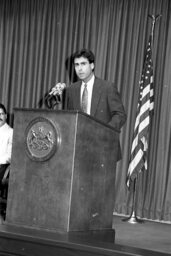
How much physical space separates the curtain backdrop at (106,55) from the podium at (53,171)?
309 cm

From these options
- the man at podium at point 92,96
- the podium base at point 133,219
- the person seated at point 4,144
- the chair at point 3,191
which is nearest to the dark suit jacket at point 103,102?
the man at podium at point 92,96

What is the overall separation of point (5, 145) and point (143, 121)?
162 cm

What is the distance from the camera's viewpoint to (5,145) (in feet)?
16.7

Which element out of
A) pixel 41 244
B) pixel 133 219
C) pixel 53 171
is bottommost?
pixel 133 219

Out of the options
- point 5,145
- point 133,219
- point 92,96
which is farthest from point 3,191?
point 92,96

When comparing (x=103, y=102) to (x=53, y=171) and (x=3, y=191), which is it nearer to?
(x=53, y=171)

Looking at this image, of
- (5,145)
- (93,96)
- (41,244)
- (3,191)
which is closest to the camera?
(41,244)

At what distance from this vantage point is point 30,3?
Answer: 6508mm

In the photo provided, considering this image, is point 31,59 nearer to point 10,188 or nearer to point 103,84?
point 103,84

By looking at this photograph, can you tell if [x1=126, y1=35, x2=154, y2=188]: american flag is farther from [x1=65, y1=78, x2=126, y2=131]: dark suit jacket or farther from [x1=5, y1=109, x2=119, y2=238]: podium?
[x1=5, y1=109, x2=119, y2=238]: podium

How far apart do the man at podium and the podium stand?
25.2 inches

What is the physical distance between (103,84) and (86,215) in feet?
3.66

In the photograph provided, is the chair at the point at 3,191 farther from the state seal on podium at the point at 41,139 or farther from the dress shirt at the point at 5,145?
the state seal on podium at the point at 41,139

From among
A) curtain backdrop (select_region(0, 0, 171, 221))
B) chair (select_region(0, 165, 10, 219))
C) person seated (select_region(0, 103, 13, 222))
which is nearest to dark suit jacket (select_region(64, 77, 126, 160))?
chair (select_region(0, 165, 10, 219))
